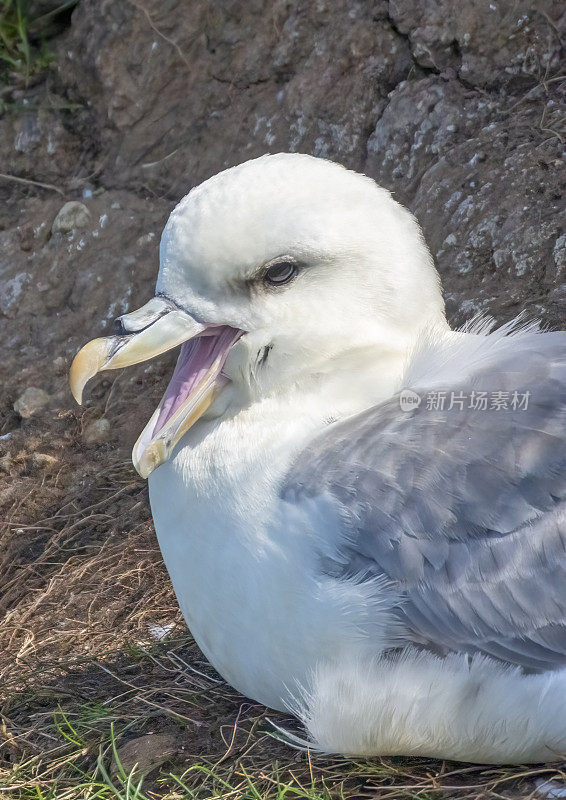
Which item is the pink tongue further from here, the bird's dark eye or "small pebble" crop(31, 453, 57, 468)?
"small pebble" crop(31, 453, 57, 468)

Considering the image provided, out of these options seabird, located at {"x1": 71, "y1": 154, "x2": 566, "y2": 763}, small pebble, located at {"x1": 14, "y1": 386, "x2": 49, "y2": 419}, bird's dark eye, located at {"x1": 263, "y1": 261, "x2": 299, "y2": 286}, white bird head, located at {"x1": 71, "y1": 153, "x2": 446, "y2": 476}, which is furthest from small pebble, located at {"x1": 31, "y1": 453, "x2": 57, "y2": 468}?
bird's dark eye, located at {"x1": 263, "y1": 261, "x2": 299, "y2": 286}

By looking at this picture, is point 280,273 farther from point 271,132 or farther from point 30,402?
point 271,132

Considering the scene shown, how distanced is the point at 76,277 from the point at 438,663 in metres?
3.50

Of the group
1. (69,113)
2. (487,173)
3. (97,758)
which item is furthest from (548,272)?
(69,113)

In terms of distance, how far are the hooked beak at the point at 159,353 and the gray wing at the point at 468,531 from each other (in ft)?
1.28

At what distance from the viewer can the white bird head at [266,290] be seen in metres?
2.55

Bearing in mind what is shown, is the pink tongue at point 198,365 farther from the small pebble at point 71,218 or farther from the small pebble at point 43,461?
the small pebble at point 71,218

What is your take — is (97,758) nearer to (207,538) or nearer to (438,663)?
(207,538)

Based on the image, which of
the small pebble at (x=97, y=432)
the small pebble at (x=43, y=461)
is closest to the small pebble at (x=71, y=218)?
the small pebble at (x=97, y=432)

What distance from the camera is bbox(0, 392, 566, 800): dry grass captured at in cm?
258

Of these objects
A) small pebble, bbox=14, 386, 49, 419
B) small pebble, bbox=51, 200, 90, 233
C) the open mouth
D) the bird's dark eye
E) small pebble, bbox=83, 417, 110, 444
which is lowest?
small pebble, bbox=83, 417, 110, 444

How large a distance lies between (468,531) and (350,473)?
32cm

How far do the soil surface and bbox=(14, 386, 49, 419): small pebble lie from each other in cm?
2

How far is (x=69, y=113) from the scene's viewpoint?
5.90 m
